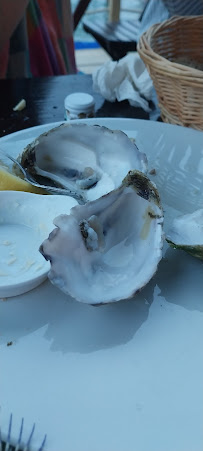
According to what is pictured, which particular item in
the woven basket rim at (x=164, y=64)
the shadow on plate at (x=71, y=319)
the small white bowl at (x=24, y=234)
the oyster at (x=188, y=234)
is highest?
the woven basket rim at (x=164, y=64)

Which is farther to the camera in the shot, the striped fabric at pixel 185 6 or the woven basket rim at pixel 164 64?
the striped fabric at pixel 185 6

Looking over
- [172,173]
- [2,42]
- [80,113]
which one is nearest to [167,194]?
[172,173]

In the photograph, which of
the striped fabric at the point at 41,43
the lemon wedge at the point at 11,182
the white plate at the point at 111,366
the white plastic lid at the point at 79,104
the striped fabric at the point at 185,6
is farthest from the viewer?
the striped fabric at the point at 185,6

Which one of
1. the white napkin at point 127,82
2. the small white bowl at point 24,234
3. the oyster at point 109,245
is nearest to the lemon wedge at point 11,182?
Answer: the small white bowl at point 24,234

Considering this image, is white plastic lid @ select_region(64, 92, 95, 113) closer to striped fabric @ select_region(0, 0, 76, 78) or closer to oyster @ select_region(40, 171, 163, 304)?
oyster @ select_region(40, 171, 163, 304)

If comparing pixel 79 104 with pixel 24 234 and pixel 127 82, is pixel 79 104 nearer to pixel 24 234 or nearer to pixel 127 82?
pixel 127 82

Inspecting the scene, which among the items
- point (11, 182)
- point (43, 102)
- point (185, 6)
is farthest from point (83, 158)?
point (185, 6)

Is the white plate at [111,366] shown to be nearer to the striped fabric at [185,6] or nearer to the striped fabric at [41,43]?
the striped fabric at [41,43]
